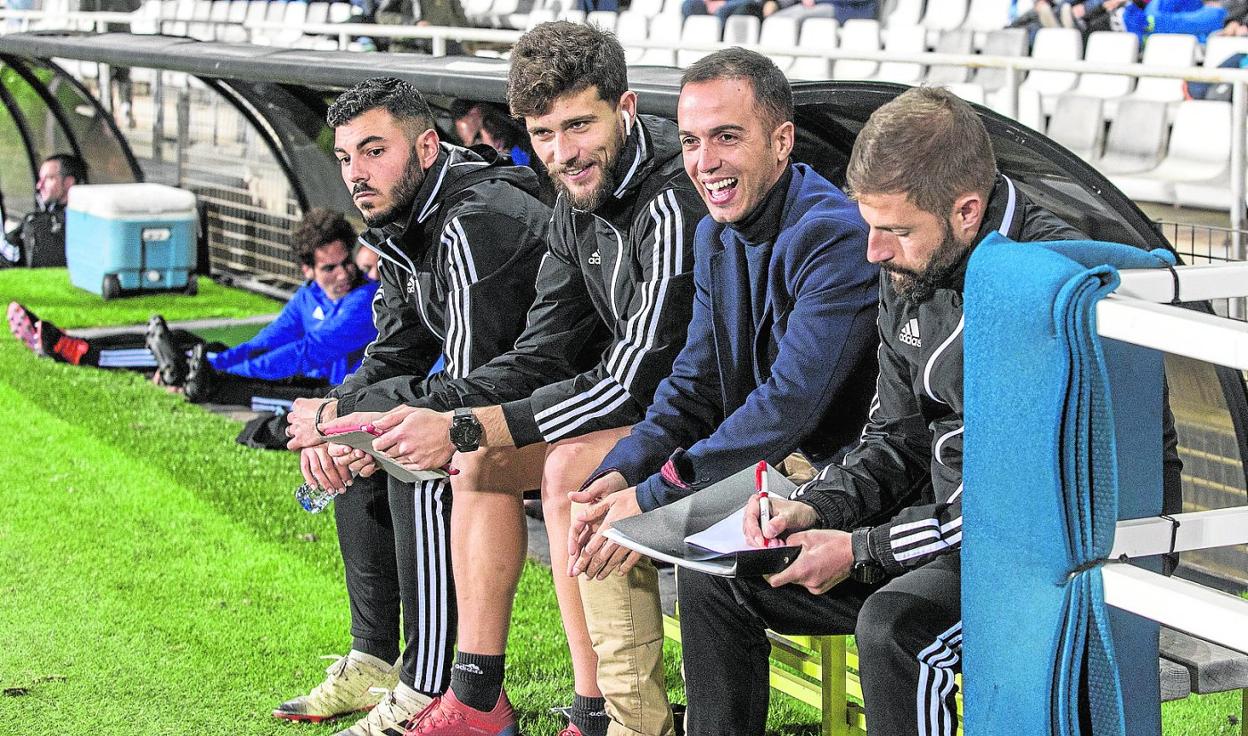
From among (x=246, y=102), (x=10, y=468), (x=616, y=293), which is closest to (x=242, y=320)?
(x=246, y=102)

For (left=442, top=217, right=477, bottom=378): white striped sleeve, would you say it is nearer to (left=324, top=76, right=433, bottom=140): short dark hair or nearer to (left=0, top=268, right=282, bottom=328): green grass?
(left=324, top=76, right=433, bottom=140): short dark hair

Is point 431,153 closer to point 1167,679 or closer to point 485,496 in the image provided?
point 485,496

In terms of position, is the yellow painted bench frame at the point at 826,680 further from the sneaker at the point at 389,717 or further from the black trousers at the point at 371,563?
the black trousers at the point at 371,563

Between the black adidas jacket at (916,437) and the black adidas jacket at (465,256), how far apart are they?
111 centimetres

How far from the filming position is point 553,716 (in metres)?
3.77

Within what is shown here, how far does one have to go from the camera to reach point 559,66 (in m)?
3.16

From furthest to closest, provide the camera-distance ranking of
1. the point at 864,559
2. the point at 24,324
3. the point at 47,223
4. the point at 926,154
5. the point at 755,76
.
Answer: the point at 47,223 → the point at 24,324 → the point at 755,76 → the point at 864,559 → the point at 926,154

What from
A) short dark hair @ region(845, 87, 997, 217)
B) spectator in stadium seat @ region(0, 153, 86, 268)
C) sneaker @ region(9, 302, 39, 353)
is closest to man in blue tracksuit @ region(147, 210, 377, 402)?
sneaker @ region(9, 302, 39, 353)

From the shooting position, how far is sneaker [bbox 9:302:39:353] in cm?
A: 829

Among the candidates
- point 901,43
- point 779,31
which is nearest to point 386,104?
point 901,43

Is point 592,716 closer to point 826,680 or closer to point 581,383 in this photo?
point 826,680

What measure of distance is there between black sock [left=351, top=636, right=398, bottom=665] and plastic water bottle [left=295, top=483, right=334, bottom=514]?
37 cm

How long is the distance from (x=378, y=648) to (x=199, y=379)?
3.69m

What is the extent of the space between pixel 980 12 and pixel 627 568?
28.4ft
